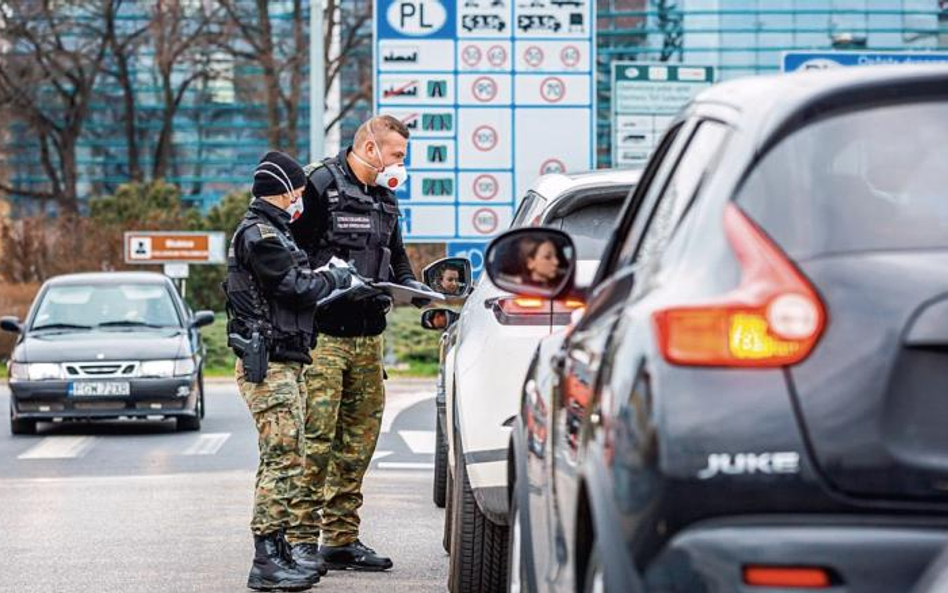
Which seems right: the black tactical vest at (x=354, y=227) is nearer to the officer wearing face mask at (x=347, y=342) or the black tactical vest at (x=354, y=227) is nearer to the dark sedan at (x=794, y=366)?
the officer wearing face mask at (x=347, y=342)

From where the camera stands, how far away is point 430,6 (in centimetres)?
2633

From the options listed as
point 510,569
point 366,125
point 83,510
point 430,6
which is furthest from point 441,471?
point 430,6

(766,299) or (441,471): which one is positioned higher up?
(766,299)

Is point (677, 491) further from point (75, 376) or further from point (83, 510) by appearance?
point (75, 376)

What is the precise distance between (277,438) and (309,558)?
752mm

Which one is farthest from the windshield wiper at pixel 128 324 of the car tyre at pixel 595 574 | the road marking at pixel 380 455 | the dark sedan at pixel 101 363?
the car tyre at pixel 595 574

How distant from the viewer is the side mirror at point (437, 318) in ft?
34.7

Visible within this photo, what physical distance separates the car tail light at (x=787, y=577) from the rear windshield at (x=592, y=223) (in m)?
4.69

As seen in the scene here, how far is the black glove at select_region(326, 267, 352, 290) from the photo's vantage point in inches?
351

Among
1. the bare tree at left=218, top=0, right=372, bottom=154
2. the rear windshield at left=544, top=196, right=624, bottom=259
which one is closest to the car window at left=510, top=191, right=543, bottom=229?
the rear windshield at left=544, top=196, right=624, bottom=259

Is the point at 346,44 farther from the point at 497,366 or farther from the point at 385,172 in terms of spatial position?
the point at 497,366

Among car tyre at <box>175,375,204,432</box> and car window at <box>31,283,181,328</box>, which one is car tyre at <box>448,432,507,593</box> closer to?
car tyre at <box>175,375,204,432</box>

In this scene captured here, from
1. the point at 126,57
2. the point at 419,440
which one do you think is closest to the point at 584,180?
the point at 419,440

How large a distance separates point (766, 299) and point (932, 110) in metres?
0.55
